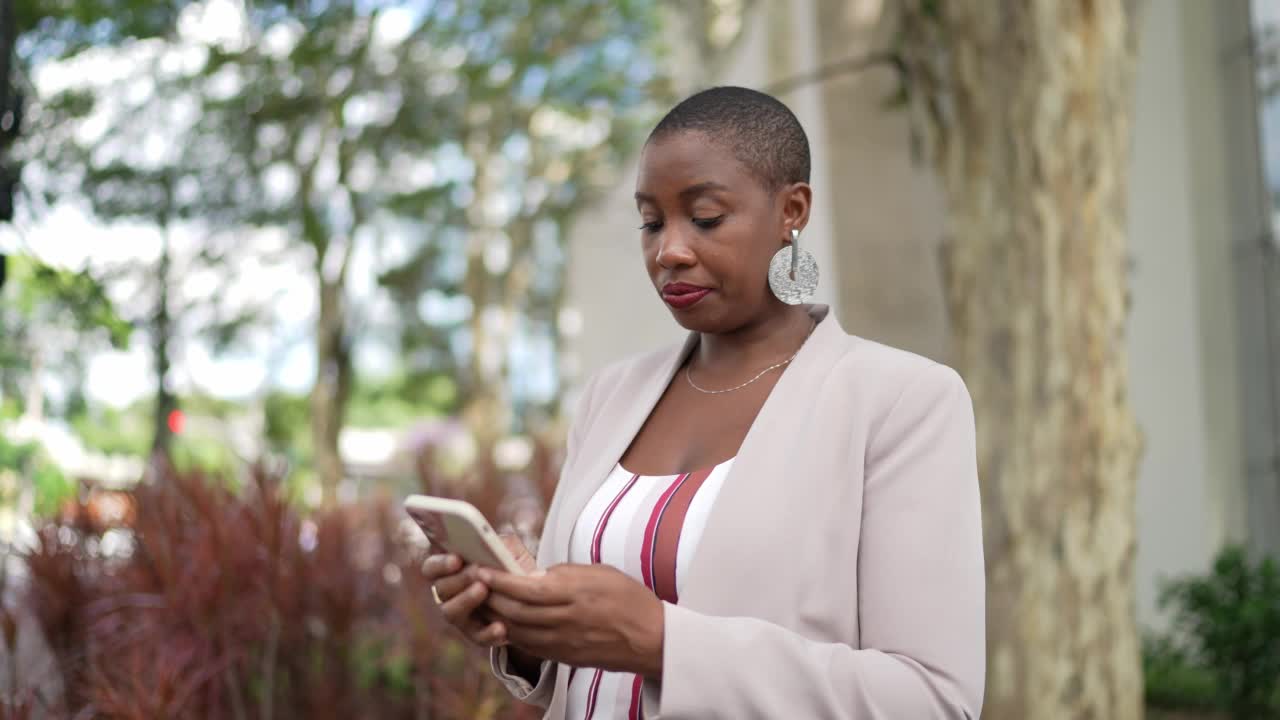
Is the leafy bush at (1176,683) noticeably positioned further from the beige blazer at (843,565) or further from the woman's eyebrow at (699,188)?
the woman's eyebrow at (699,188)

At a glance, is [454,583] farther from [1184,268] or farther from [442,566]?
[1184,268]

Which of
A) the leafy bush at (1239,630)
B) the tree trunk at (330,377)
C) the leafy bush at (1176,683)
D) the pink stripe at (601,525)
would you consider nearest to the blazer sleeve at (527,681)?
the pink stripe at (601,525)

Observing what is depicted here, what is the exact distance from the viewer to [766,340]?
7.47 feet

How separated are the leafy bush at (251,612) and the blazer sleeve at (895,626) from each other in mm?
2742

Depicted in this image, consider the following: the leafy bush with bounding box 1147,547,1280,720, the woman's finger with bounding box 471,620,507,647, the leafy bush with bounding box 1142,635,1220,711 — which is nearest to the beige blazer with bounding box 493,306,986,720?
the woman's finger with bounding box 471,620,507,647

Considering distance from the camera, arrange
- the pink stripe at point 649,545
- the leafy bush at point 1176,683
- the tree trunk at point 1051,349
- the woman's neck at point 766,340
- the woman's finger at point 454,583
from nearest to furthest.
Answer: the woman's finger at point 454,583
the pink stripe at point 649,545
the woman's neck at point 766,340
the tree trunk at point 1051,349
the leafy bush at point 1176,683

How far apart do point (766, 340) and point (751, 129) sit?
389mm

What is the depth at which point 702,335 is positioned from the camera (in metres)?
2.44

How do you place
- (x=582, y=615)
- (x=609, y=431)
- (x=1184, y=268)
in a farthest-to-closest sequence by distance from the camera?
(x=1184, y=268) → (x=609, y=431) → (x=582, y=615)

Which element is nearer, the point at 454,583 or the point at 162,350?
the point at 454,583

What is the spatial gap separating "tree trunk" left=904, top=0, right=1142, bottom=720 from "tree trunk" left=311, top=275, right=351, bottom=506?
1140 cm

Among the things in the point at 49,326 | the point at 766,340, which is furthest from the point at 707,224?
the point at 49,326

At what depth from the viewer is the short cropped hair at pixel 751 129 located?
2.10 meters

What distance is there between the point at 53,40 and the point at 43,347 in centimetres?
818
